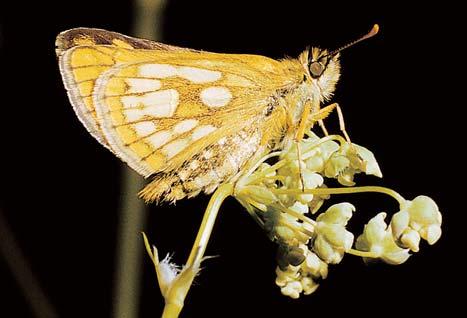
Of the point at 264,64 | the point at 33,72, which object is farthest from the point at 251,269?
the point at 264,64

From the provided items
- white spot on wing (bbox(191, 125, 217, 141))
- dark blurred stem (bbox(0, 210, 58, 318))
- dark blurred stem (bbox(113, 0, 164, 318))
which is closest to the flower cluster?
white spot on wing (bbox(191, 125, 217, 141))

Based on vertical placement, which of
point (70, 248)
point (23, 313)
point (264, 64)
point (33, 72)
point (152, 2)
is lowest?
point (23, 313)

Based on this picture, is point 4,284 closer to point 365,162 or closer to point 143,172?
point 143,172

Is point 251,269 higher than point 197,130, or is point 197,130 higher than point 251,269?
point 197,130

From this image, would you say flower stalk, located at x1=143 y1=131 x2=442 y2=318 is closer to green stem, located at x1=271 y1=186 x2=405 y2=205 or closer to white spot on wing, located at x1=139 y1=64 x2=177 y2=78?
green stem, located at x1=271 y1=186 x2=405 y2=205

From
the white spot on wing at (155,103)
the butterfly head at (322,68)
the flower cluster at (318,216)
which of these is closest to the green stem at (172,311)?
the flower cluster at (318,216)

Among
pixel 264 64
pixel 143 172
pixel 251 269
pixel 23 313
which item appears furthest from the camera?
pixel 23 313

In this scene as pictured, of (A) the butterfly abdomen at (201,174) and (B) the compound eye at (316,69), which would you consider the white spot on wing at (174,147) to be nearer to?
(A) the butterfly abdomen at (201,174)

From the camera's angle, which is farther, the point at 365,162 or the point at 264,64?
the point at 264,64
